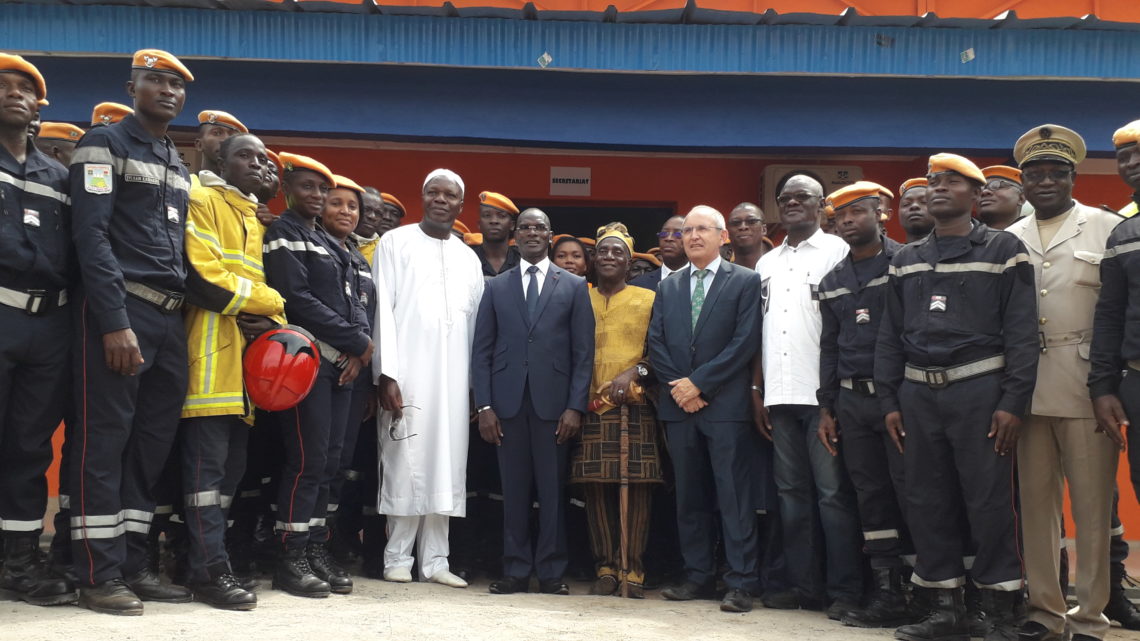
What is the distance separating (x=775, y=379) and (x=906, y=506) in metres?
0.98

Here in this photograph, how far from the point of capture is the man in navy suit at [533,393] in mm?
6254

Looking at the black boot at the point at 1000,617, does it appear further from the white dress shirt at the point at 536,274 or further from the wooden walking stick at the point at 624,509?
the white dress shirt at the point at 536,274

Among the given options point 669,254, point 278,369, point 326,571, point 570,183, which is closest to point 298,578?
point 326,571

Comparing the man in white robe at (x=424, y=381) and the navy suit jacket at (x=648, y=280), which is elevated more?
the navy suit jacket at (x=648, y=280)

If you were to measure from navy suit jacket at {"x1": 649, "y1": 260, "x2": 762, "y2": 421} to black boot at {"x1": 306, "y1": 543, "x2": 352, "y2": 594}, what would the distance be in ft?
6.45

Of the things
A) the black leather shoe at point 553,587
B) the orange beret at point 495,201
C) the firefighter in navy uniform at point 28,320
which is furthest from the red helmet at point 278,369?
the orange beret at point 495,201

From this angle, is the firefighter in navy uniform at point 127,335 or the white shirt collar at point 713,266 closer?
the firefighter in navy uniform at point 127,335

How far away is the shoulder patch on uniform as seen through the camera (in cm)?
472

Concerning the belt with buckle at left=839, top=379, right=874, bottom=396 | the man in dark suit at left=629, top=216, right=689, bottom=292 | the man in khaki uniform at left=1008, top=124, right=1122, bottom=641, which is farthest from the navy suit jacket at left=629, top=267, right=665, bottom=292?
the man in khaki uniform at left=1008, top=124, right=1122, bottom=641

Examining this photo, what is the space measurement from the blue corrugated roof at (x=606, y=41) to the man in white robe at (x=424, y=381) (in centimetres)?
123

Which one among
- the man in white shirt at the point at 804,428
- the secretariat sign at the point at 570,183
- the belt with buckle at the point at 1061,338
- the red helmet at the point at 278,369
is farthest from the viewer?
the secretariat sign at the point at 570,183

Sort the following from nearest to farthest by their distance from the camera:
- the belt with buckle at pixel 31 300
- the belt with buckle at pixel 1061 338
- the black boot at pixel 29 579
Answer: the belt with buckle at pixel 31 300 → the black boot at pixel 29 579 → the belt with buckle at pixel 1061 338

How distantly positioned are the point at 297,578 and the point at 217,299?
148 centimetres

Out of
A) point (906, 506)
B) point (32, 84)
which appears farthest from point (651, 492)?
point (32, 84)
